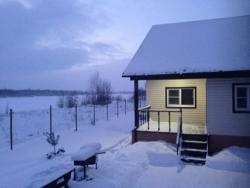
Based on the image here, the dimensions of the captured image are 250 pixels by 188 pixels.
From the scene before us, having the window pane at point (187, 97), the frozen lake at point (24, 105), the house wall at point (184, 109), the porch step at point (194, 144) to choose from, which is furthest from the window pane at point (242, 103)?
the frozen lake at point (24, 105)

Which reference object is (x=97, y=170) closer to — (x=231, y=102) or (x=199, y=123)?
→ (x=231, y=102)

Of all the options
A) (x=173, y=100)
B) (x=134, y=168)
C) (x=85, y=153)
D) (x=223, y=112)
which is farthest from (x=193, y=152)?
(x=85, y=153)

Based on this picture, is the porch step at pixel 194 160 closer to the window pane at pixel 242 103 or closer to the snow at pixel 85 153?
the window pane at pixel 242 103

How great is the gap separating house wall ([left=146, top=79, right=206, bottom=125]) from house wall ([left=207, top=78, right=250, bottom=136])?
7.91 feet

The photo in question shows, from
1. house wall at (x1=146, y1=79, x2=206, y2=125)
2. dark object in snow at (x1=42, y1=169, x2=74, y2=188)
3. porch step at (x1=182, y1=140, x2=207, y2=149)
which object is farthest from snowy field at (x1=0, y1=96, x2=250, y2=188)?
house wall at (x1=146, y1=79, x2=206, y2=125)

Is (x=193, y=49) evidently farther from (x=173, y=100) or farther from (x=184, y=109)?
(x=184, y=109)

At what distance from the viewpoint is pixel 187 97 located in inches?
501

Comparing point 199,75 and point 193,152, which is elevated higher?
point 199,75

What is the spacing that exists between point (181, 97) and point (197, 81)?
3.48ft

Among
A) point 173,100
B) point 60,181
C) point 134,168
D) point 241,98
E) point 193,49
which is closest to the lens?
point 60,181

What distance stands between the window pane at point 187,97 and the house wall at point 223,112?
2554 mm

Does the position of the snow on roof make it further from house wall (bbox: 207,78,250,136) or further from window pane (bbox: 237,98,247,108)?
window pane (bbox: 237,98,247,108)

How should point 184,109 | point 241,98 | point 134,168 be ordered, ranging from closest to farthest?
point 134,168 < point 241,98 < point 184,109

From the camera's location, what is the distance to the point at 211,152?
9.89 metres
